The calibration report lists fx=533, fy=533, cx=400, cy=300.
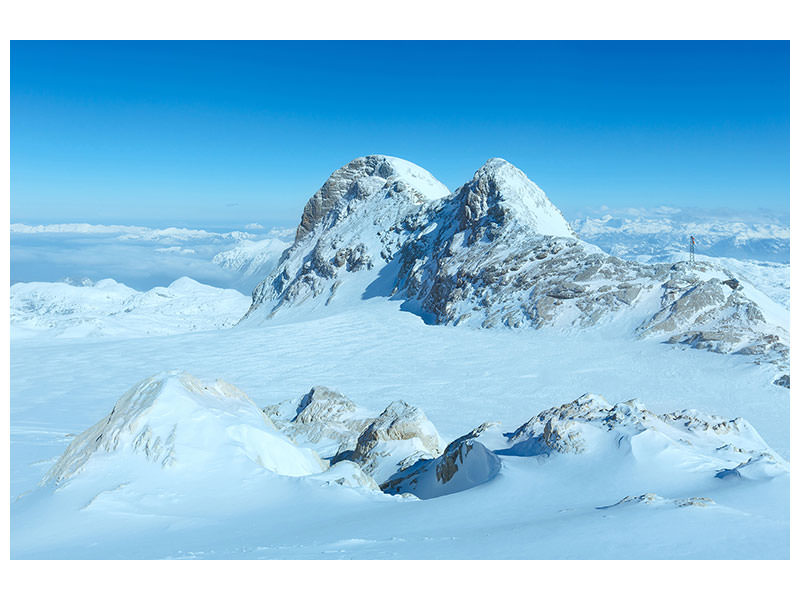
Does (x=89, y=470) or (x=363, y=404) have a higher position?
(x=89, y=470)

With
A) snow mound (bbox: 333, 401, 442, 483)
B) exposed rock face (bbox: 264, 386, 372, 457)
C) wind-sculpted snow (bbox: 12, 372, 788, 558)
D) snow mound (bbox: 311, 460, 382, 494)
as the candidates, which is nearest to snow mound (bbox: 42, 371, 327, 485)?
wind-sculpted snow (bbox: 12, 372, 788, 558)

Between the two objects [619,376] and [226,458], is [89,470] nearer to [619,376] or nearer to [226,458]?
[226,458]

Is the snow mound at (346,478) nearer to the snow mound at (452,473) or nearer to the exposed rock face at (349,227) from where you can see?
the snow mound at (452,473)

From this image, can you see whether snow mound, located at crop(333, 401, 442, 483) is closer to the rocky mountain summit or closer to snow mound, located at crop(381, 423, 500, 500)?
snow mound, located at crop(381, 423, 500, 500)

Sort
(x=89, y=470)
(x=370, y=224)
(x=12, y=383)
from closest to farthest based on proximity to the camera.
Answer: (x=89, y=470) → (x=12, y=383) → (x=370, y=224)

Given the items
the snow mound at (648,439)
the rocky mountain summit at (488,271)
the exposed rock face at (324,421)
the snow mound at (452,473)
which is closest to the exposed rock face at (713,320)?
the rocky mountain summit at (488,271)
